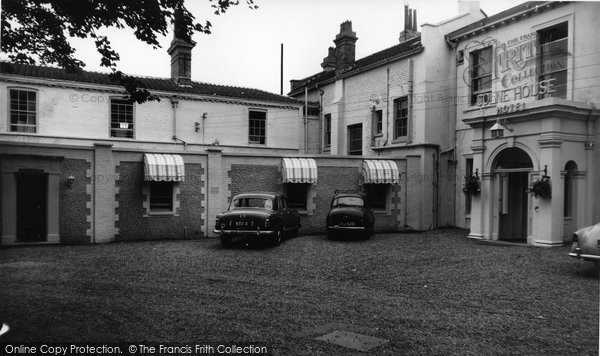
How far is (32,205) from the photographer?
15.1 meters

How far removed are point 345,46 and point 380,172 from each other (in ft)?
29.5

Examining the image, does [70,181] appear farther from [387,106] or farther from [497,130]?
[497,130]

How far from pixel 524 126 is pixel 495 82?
146 inches

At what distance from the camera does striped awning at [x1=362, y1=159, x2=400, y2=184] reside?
19469 millimetres

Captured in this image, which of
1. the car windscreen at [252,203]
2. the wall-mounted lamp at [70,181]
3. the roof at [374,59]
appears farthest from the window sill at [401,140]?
the wall-mounted lamp at [70,181]

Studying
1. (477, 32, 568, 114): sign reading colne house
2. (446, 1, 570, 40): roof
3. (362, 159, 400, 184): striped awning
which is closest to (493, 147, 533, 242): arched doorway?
(477, 32, 568, 114): sign reading colne house

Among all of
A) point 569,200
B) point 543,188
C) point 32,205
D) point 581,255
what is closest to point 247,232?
point 32,205

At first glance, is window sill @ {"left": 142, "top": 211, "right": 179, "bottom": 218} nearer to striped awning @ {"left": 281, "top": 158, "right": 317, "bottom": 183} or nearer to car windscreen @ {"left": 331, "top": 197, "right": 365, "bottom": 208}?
A: striped awning @ {"left": 281, "top": 158, "right": 317, "bottom": 183}

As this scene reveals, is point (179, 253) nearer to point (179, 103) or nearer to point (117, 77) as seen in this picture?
point (117, 77)

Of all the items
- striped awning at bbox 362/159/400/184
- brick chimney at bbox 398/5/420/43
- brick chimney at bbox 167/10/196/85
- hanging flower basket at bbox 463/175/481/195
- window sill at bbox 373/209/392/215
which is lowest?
window sill at bbox 373/209/392/215

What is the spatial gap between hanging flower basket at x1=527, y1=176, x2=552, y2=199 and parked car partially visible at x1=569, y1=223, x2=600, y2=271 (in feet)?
12.9

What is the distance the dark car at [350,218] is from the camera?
16.4 metres

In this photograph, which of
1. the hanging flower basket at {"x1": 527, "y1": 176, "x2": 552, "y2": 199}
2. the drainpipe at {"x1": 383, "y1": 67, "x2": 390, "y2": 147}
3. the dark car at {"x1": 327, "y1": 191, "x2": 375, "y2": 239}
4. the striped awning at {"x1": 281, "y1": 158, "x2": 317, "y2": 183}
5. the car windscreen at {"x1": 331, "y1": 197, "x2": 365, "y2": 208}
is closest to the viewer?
the hanging flower basket at {"x1": 527, "y1": 176, "x2": 552, "y2": 199}

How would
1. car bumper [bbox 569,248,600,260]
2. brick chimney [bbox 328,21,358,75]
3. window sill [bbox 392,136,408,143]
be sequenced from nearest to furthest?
car bumper [bbox 569,248,600,260] < window sill [bbox 392,136,408,143] < brick chimney [bbox 328,21,358,75]
